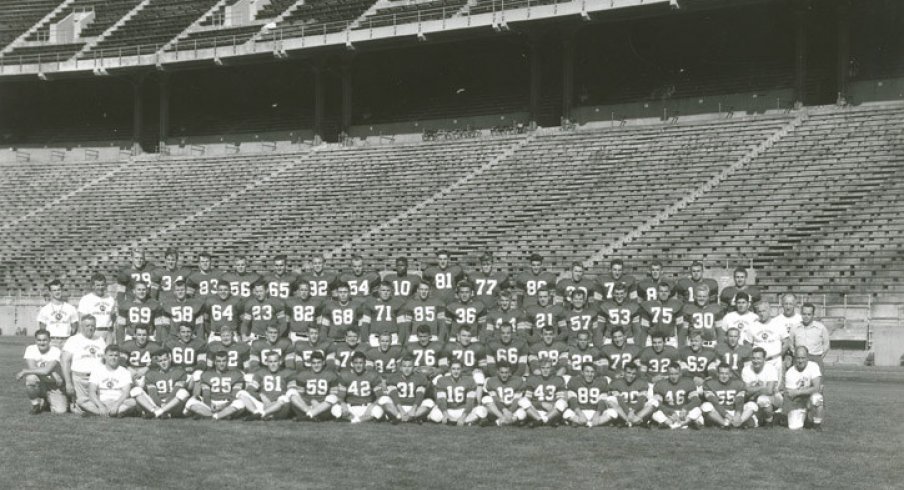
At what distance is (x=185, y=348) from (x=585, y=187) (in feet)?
49.5

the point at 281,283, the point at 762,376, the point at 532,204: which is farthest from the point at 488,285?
the point at 532,204

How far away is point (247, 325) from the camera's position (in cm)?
1366

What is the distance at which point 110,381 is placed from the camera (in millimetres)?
12422

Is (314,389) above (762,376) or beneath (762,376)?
beneath

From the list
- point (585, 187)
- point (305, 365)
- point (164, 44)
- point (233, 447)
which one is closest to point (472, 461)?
point (233, 447)

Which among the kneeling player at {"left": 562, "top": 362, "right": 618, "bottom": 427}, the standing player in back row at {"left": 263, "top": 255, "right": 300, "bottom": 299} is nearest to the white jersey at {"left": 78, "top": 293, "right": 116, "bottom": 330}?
the standing player in back row at {"left": 263, "top": 255, "right": 300, "bottom": 299}

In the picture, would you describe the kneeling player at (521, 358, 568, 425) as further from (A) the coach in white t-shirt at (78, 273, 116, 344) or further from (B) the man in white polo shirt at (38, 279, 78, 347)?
(B) the man in white polo shirt at (38, 279, 78, 347)

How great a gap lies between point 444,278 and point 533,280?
1.12 metres

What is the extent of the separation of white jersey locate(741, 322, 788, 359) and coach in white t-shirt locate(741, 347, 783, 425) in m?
0.31

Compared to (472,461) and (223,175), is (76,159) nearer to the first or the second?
(223,175)

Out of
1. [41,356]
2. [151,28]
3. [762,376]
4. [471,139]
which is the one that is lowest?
[762,376]

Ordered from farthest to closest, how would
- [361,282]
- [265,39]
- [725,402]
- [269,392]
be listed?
1. [265,39]
2. [361,282]
3. [269,392]
4. [725,402]

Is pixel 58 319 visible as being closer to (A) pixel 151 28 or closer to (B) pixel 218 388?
(B) pixel 218 388

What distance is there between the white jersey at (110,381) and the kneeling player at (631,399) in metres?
5.25
